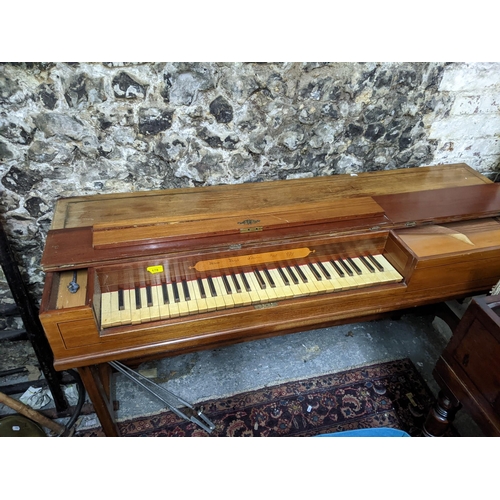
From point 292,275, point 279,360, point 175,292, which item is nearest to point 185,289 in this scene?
point 175,292

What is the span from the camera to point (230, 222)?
1.63 metres

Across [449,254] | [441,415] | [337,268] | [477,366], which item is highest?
[449,254]

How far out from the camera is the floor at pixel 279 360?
2121 mm

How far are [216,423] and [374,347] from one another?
114cm

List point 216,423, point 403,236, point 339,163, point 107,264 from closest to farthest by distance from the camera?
point 107,264
point 403,236
point 216,423
point 339,163

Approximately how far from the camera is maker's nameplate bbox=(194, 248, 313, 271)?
5.21 ft

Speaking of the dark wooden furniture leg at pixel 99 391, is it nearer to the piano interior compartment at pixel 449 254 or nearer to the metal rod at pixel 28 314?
the metal rod at pixel 28 314

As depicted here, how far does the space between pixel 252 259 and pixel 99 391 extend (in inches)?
35.5

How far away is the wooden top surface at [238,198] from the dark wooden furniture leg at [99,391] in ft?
2.01

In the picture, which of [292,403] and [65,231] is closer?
[65,231]

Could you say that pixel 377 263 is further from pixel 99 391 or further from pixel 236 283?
pixel 99 391

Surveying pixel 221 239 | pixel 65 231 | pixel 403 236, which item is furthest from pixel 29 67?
pixel 403 236

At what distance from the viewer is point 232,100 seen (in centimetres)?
178

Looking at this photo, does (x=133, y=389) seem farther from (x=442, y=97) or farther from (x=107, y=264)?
(x=442, y=97)
